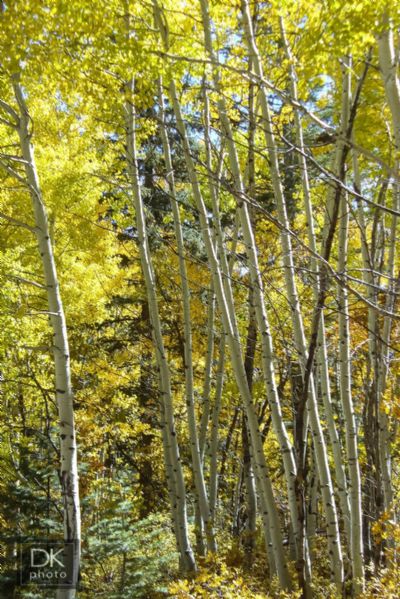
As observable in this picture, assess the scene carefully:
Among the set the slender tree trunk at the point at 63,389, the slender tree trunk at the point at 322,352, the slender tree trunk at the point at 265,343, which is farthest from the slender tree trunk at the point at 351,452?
the slender tree trunk at the point at 63,389

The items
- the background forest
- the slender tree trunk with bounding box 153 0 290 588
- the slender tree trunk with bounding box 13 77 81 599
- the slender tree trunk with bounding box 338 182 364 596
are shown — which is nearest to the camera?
the background forest

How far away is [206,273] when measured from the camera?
28.8ft

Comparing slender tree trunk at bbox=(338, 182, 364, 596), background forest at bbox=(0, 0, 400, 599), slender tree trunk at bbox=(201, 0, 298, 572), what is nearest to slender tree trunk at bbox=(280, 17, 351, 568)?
background forest at bbox=(0, 0, 400, 599)

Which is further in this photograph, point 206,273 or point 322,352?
point 206,273

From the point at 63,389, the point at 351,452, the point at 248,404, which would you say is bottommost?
the point at 351,452

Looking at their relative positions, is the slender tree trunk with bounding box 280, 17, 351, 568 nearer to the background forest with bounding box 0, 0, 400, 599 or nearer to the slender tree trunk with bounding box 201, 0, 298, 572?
the background forest with bounding box 0, 0, 400, 599

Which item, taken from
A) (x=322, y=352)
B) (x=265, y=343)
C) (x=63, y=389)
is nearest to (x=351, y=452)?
(x=322, y=352)

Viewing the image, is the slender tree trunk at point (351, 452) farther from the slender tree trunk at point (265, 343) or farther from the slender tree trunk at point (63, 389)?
the slender tree trunk at point (63, 389)

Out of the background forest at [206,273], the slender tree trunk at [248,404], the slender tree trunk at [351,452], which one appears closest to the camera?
the background forest at [206,273]

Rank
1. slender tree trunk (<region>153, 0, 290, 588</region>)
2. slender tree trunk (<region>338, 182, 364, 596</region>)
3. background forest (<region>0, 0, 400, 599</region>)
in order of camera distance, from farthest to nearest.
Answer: slender tree trunk (<region>153, 0, 290, 588</region>) < slender tree trunk (<region>338, 182, 364, 596</region>) < background forest (<region>0, 0, 400, 599</region>)

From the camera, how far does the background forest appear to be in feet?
9.54

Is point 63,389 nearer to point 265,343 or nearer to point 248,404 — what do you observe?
point 248,404

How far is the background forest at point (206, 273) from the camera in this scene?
2.91 metres

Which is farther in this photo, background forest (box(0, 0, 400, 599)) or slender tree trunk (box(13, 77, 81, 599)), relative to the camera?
slender tree trunk (box(13, 77, 81, 599))
